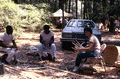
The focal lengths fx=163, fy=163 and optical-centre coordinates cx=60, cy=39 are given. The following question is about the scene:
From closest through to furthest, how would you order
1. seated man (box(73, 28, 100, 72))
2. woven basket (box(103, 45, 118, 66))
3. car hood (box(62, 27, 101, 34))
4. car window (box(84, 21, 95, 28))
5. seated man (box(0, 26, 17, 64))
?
seated man (box(73, 28, 100, 72))
seated man (box(0, 26, 17, 64))
woven basket (box(103, 45, 118, 66))
car hood (box(62, 27, 101, 34))
car window (box(84, 21, 95, 28))

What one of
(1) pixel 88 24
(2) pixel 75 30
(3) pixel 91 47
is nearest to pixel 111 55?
(3) pixel 91 47

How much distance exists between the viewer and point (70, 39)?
8.05m

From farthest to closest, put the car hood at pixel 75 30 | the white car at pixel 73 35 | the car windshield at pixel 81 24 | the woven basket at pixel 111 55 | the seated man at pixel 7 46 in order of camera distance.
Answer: the car windshield at pixel 81 24 < the car hood at pixel 75 30 < the white car at pixel 73 35 < the woven basket at pixel 111 55 < the seated man at pixel 7 46

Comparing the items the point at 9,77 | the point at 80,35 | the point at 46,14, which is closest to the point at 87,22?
the point at 80,35

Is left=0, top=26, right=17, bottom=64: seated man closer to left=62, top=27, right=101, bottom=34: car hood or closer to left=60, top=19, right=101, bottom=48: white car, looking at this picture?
left=60, top=19, right=101, bottom=48: white car

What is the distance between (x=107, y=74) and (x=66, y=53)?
3.30m

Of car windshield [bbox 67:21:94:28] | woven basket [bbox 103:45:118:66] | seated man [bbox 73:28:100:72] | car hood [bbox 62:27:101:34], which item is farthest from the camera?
car windshield [bbox 67:21:94:28]

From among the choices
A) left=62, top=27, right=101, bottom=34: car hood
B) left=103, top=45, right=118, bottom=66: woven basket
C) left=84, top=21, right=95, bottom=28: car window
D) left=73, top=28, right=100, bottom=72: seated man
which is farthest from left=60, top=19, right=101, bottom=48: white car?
left=73, top=28, right=100, bottom=72: seated man

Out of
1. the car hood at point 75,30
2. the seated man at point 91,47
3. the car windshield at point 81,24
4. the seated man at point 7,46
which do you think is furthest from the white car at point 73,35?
the seated man at point 7,46

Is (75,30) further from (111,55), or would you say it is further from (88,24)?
(111,55)

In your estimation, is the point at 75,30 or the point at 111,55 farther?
the point at 75,30

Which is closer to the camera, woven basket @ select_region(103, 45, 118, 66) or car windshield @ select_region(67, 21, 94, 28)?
woven basket @ select_region(103, 45, 118, 66)

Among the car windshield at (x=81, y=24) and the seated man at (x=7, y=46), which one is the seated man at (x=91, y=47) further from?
the car windshield at (x=81, y=24)

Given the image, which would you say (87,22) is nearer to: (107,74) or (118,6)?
(118,6)
